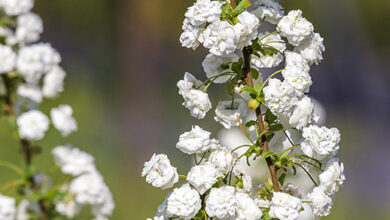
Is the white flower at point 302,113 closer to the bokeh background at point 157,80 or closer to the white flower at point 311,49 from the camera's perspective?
the white flower at point 311,49

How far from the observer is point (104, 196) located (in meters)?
1.52

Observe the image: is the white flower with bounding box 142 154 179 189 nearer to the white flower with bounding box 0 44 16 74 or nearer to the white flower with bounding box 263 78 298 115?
the white flower with bounding box 263 78 298 115

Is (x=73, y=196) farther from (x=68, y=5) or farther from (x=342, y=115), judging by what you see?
(x=68, y=5)

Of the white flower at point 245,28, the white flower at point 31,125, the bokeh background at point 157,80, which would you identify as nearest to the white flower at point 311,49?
the white flower at point 245,28

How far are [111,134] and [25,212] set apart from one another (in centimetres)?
417

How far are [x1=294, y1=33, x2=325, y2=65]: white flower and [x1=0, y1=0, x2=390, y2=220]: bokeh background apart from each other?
355 centimetres

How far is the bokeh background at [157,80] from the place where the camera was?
523cm

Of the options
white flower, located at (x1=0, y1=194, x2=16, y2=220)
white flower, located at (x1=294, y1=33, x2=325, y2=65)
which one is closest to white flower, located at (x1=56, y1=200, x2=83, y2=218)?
white flower, located at (x1=0, y1=194, x2=16, y2=220)

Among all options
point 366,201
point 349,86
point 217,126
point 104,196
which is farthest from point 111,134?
point 104,196

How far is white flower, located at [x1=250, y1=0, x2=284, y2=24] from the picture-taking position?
109 cm

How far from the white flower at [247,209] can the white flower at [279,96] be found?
160 mm

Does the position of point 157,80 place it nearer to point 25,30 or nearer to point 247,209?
point 25,30

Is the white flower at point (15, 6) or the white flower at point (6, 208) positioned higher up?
the white flower at point (15, 6)

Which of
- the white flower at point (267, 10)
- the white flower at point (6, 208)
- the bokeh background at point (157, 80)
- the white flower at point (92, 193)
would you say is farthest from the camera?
the bokeh background at point (157, 80)
